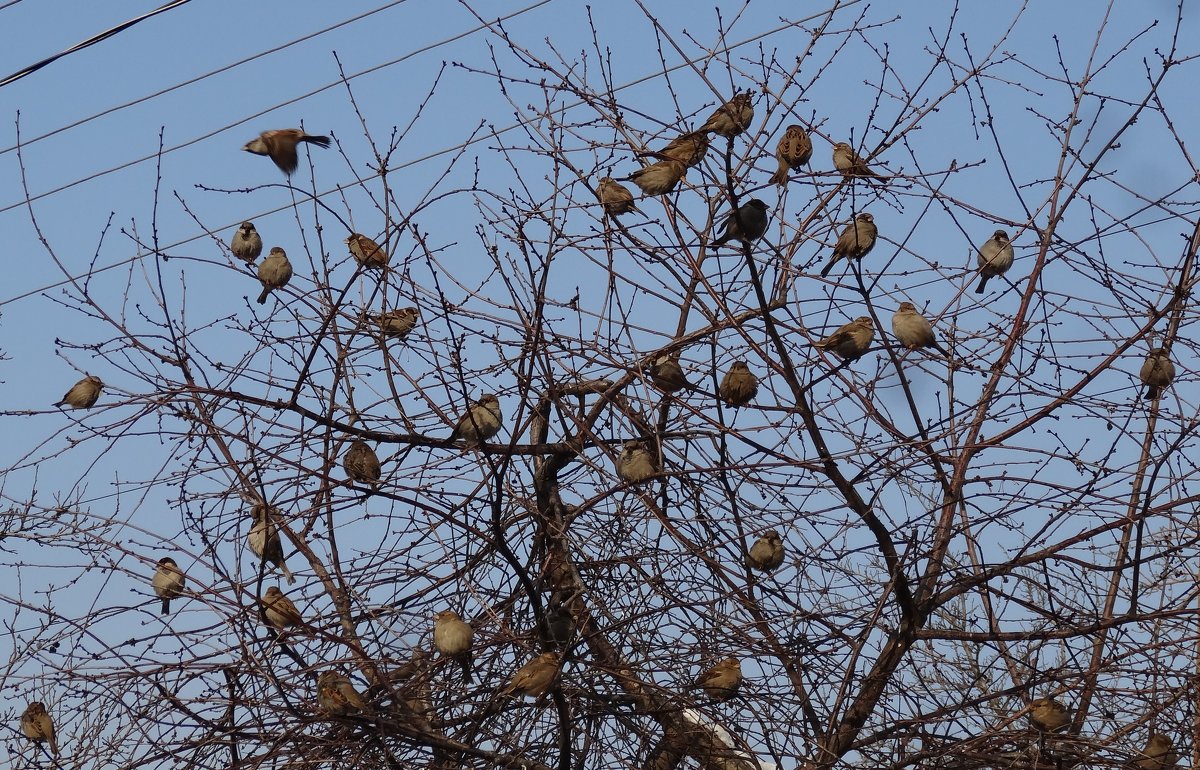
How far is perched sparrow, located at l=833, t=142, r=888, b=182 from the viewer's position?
5.11 meters

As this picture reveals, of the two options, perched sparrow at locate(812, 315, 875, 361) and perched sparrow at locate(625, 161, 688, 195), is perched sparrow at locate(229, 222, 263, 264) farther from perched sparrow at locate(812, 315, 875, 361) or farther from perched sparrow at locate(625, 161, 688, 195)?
perched sparrow at locate(812, 315, 875, 361)

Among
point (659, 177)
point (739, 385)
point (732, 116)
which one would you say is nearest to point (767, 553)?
point (739, 385)

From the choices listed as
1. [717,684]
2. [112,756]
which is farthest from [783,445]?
[112,756]

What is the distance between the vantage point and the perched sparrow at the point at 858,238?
5.14m

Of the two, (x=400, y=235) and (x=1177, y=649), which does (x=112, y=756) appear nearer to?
→ (x=400, y=235)

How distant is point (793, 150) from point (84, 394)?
303cm

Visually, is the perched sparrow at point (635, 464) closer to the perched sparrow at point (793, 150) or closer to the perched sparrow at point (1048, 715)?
the perched sparrow at point (793, 150)

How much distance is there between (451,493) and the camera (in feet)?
17.1

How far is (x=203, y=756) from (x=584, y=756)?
139 cm

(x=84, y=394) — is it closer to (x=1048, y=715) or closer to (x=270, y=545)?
(x=270, y=545)

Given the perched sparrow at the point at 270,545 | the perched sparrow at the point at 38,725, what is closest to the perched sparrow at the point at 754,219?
the perched sparrow at the point at 270,545

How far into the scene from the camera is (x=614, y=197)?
5.19 meters

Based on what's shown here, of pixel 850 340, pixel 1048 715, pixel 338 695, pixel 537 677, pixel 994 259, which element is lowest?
pixel 1048 715

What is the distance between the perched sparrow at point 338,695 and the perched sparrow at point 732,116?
2.30m
